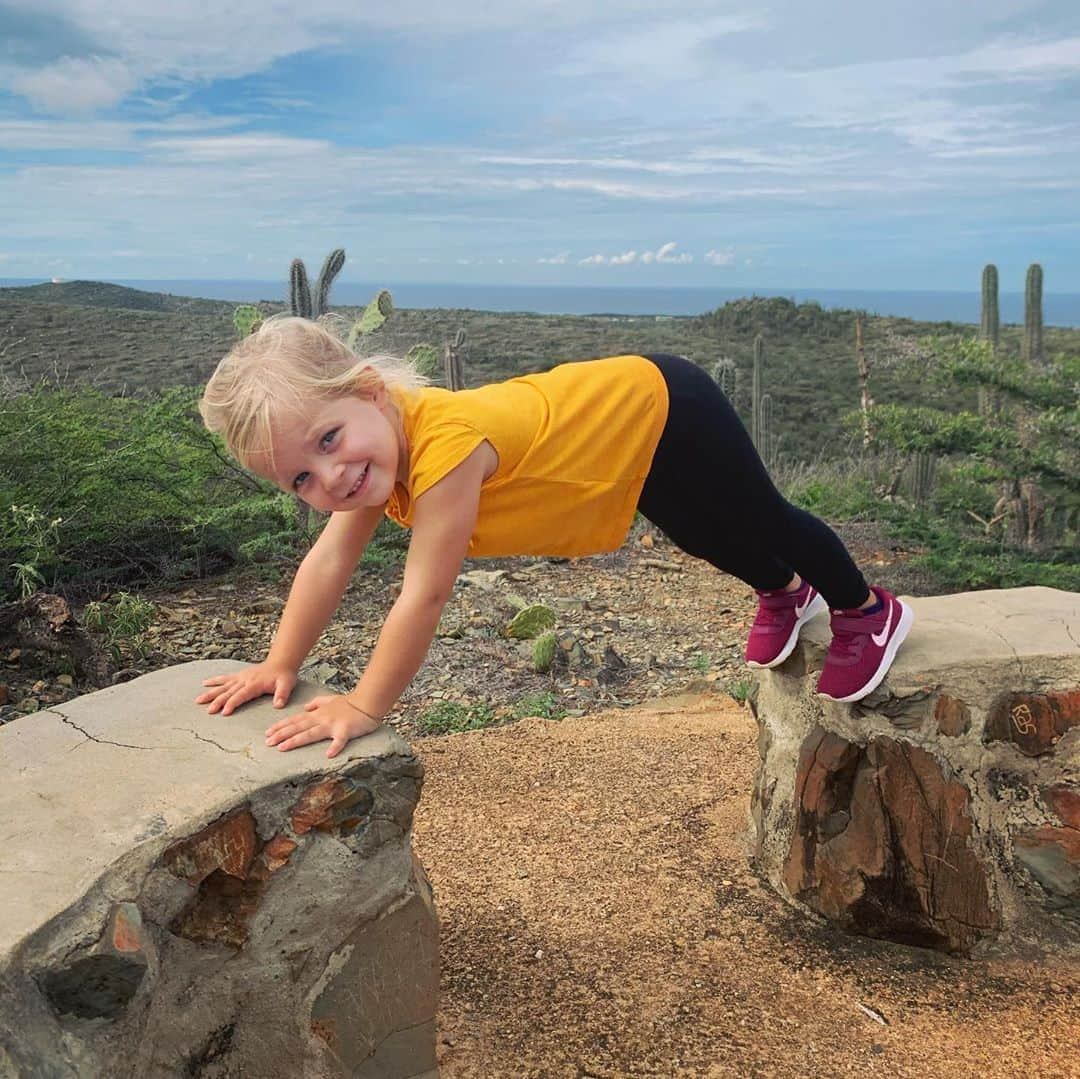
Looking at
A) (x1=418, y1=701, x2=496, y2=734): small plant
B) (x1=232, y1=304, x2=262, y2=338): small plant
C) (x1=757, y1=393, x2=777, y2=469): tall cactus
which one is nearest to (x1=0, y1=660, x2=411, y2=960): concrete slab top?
(x1=418, y1=701, x2=496, y2=734): small plant

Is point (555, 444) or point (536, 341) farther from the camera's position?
point (536, 341)

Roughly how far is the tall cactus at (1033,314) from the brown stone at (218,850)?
11.6 meters

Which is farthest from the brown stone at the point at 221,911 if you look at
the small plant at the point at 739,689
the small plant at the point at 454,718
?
the small plant at the point at 739,689

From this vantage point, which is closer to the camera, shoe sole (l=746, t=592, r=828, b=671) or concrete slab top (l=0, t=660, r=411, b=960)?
concrete slab top (l=0, t=660, r=411, b=960)

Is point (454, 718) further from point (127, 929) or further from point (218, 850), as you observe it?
point (127, 929)

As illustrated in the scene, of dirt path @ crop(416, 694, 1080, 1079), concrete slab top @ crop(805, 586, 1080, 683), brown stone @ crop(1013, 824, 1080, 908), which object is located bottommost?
dirt path @ crop(416, 694, 1080, 1079)

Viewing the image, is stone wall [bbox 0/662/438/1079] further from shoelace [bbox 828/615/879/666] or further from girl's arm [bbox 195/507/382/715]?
shoelace [bbox 828/615/879/666]

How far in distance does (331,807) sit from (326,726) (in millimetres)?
171

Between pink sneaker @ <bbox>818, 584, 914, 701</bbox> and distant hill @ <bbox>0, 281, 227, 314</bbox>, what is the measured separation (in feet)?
64.9

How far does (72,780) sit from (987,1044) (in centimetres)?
199

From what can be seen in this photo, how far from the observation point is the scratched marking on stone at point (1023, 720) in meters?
2.70

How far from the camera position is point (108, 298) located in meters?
22.7

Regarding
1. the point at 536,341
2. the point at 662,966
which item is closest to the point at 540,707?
the point at 662,966

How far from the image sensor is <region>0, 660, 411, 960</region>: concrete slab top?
169cm
